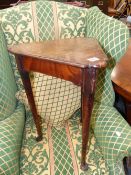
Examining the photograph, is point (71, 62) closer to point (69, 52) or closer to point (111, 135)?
point (69, 52)

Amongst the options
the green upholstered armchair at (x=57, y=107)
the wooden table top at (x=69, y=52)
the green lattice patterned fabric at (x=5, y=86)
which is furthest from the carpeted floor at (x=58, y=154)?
the wooden table top at (x=69, y=52)

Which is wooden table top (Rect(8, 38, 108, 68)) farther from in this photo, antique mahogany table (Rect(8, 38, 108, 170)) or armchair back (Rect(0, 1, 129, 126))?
armchair back (Rect(0, 1, 129, 126))

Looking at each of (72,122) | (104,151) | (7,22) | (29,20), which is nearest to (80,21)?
(29,20)

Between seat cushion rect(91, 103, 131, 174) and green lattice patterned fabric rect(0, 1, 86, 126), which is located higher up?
green lattice patterned fabric rect(0, 1, 86, 126)

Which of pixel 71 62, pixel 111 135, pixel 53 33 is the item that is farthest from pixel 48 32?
pixel 111 135

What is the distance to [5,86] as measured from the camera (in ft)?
3.01

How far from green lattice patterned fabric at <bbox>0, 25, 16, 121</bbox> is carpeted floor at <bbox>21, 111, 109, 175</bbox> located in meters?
0.17

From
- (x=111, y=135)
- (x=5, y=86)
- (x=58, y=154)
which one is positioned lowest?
(x=58, y=154)

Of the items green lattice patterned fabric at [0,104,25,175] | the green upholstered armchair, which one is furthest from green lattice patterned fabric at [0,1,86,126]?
green lattice patterned fabric at [0,104,25,175]

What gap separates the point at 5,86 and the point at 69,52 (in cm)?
36

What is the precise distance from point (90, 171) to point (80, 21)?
2.29 ft

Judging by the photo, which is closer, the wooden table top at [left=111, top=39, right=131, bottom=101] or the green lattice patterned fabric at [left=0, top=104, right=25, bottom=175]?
the green lattice patterned fabric at [left=0, top=104, right=25, bottom=175]

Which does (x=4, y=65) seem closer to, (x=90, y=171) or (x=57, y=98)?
(x=57, y=98)

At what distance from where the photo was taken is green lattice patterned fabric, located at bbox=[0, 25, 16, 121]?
90 centimetres
